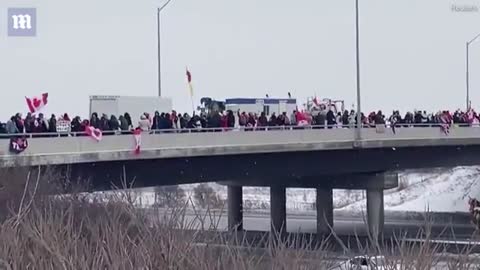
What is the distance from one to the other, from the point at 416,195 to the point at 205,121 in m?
44.9

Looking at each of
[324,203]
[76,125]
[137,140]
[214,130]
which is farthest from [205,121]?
[324,203]

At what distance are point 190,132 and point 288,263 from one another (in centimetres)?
2683

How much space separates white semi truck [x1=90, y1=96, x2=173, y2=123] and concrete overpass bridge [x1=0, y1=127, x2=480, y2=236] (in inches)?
242

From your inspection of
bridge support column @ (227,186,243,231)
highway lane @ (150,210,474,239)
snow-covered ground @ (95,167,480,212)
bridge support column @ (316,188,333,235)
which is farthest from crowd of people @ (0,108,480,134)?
snow-covered ground @ (95,167,480,212)

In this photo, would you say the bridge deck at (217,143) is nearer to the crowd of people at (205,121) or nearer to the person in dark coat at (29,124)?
the crowd of people at (205,121)

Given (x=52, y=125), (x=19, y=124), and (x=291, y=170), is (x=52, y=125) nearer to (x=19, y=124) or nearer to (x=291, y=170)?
(x=19, y=124)

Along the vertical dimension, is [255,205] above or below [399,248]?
below

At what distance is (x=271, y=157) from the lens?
43.3 m

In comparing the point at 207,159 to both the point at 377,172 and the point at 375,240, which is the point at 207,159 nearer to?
the point at 377,172

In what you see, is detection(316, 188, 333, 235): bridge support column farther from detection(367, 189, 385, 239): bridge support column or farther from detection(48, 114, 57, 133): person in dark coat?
detection(48, 114, 57, 133): person in dark coat

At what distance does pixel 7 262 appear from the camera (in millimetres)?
12938

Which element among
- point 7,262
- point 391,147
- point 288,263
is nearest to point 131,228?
point 7,262

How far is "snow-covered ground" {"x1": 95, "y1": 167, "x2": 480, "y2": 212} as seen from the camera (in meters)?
78.0

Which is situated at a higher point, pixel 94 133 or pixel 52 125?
pixel 52 125
